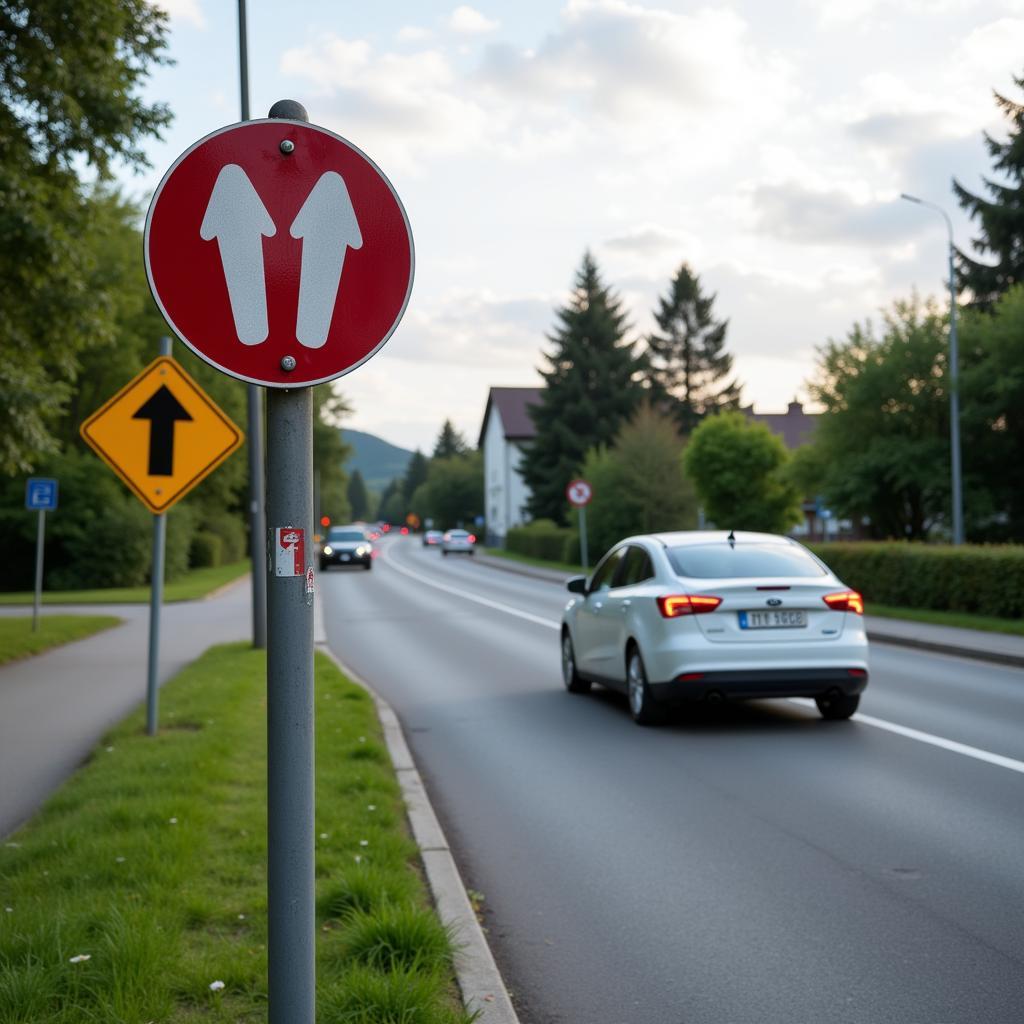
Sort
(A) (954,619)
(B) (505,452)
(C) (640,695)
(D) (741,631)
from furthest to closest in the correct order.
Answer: (B) (505,452), (A) (954,619), (C) (640,695), (D) (741,631)

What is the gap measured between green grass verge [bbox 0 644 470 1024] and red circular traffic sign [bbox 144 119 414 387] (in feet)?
6.64

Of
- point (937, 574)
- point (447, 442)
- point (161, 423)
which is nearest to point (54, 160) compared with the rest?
point (161, 423)

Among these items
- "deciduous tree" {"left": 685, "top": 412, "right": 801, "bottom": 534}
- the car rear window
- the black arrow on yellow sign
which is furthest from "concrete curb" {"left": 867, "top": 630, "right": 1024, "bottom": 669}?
"deciduous tree" {"left": 685, "top": 412, "right": 801, "bottom": 534}

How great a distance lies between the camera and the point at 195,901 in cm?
506

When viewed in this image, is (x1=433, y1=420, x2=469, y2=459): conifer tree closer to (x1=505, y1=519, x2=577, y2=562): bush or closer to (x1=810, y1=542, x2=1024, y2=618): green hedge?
(x1=505, y1=519, x2=577, y2=562): bush

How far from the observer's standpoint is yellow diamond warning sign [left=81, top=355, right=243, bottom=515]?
9367mm

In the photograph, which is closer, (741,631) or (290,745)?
(290,745)

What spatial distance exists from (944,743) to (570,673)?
460cm

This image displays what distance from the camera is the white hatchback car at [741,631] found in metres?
10.2

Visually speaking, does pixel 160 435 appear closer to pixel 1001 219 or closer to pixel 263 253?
pixel 263 253

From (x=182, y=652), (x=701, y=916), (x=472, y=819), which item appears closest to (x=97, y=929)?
(x=701, y=916)

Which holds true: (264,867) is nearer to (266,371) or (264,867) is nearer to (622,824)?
(622,824)

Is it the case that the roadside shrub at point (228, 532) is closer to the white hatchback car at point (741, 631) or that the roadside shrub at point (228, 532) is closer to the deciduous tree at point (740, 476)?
the deciduous tree at point (740, 476)

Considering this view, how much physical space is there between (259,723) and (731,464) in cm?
3694
